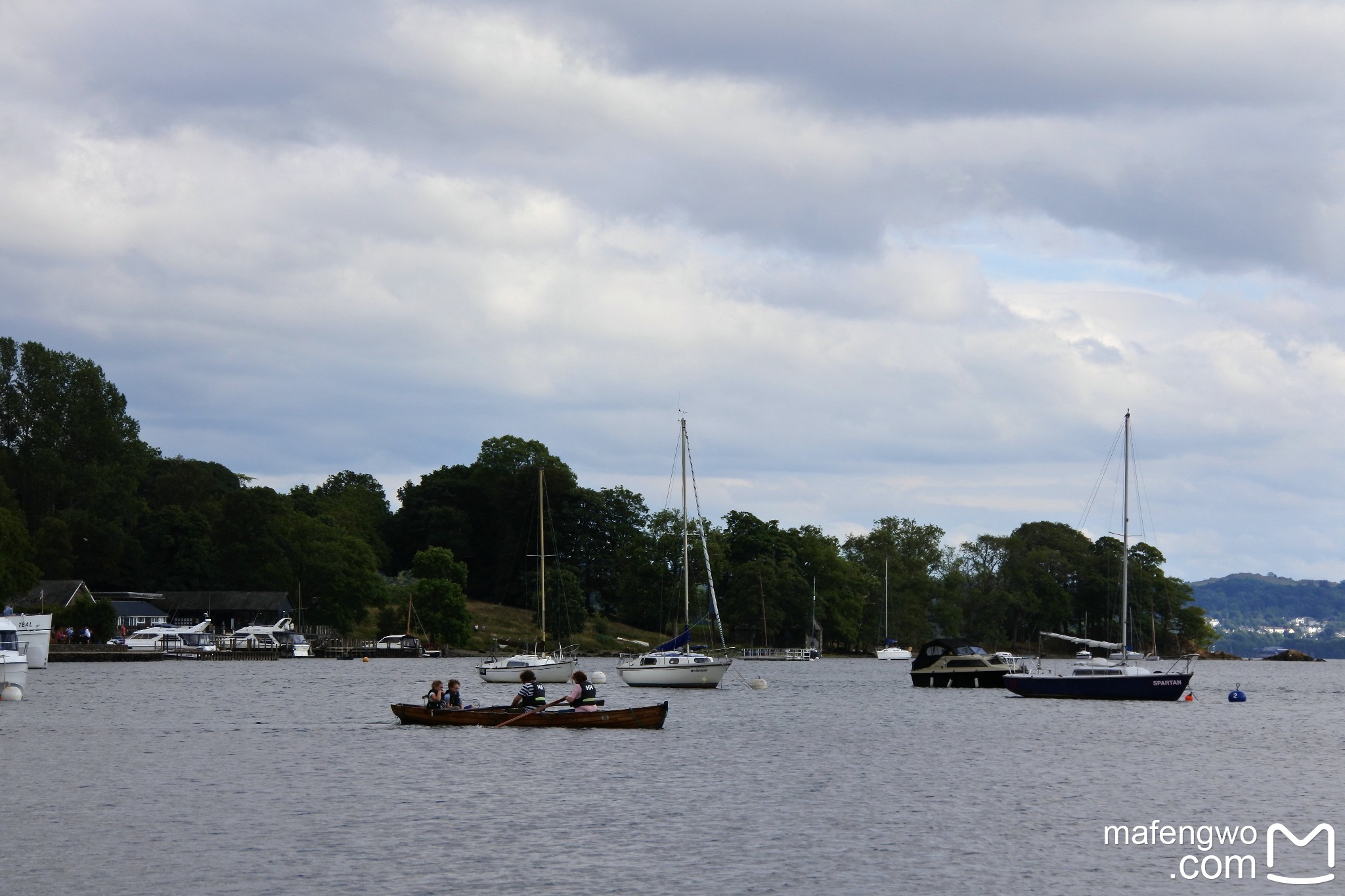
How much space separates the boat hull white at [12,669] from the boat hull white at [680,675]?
110 ft

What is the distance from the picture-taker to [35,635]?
10344 cm

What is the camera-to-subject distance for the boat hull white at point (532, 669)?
93562 mm

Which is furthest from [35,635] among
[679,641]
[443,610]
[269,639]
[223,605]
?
[443,610]

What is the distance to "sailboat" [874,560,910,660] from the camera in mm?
188375

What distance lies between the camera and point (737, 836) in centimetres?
3062

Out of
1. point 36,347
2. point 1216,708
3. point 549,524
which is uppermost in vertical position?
point 36,347

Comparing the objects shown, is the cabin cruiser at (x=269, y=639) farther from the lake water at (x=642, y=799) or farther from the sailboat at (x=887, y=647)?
the lake water at (x=642, y=799)

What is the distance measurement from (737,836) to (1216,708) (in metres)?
60.2

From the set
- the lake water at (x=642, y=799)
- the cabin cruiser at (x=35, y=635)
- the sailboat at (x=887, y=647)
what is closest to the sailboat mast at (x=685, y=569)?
the lake water at (x=642, y=799)

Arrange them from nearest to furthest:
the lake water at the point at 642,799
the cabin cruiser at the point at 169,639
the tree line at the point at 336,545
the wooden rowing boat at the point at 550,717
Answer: the lake water at the point at 642,799 → the wooden rowing boat at the point at 550,717 → the cabin cruiser at the point at 169,639 → the tree line at the point at 336,545

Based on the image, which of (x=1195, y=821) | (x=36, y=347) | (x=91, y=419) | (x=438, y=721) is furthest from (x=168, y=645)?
(x=1195, y=821)

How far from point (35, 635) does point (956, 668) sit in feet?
220

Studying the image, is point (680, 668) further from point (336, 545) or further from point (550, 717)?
point (336, 545)

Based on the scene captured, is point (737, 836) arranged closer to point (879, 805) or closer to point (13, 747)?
point (879, 805)
